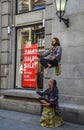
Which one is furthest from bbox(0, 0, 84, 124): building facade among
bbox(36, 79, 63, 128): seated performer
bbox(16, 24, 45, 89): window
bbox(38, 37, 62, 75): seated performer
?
bbox(38, 37, 62, 75): seated performer

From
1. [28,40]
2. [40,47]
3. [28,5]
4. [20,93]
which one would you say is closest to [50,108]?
[20,93]

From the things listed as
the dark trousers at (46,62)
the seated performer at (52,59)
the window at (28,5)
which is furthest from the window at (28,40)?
the dark trousers at (46,62)

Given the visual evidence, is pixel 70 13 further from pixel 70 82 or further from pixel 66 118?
pixel 66 118

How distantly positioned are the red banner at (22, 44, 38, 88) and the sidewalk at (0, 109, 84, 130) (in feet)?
4.32

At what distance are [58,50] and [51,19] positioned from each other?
2.61 meters

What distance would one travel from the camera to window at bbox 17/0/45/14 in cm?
1344

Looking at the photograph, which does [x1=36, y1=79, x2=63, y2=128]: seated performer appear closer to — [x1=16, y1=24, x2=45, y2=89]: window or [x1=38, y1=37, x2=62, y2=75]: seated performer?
[x1=38, y1=37, x2=62, y2=75]: seated performer

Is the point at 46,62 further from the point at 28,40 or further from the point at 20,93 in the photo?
the point at 28,40

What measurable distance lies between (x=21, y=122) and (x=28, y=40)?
3.85 m

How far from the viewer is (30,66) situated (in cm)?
1362

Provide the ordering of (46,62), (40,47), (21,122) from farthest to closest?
(40,47) → (21,122) → (46,62)

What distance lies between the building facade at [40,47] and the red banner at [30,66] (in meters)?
0.23

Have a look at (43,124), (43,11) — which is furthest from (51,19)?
(43,124)

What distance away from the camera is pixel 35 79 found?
13344 millimetres
